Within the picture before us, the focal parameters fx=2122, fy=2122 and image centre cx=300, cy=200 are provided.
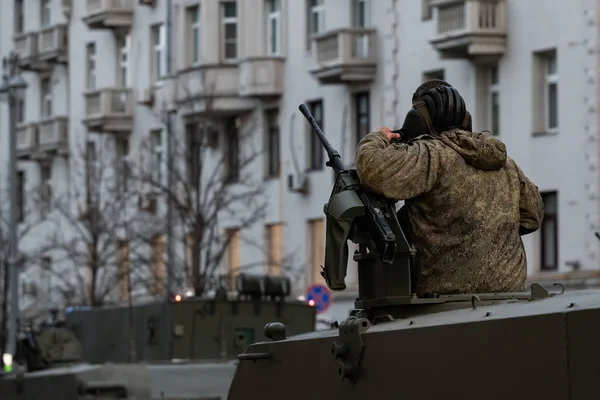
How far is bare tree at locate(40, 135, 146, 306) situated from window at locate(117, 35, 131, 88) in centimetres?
145

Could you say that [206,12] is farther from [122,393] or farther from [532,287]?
[532,287]

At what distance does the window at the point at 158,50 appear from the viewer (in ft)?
163

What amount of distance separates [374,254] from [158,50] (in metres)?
42.4

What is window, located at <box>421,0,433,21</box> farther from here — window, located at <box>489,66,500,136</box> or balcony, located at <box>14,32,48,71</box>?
balcony, located at <box>14,32,48,71</box>

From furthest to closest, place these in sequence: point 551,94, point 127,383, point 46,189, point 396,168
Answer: point 46,189 → point 551,94 → point 127,383 → point 396,168

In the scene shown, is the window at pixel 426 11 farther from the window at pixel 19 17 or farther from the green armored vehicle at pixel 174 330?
the window at pixel 19 17

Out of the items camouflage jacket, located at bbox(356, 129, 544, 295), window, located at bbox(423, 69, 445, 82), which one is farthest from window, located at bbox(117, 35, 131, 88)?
camouflage jacket, located at bbox(356, 129, 544, 295)

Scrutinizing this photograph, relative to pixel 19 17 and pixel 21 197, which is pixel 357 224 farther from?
pixel 19 17

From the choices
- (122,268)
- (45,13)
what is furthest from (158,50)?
(45,13)

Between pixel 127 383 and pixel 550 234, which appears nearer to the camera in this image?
pixel 127 383

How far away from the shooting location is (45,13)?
192ft

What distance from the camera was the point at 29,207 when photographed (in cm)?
5803

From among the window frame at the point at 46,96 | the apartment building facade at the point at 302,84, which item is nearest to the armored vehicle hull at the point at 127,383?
the apartment building facade at the point at 302,84

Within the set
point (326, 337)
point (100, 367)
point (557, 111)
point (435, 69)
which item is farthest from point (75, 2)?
point (326, 337)
